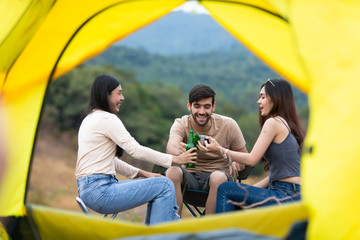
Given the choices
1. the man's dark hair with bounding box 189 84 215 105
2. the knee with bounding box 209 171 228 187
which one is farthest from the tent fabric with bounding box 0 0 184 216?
the knee with bounding box 209 171 228 187

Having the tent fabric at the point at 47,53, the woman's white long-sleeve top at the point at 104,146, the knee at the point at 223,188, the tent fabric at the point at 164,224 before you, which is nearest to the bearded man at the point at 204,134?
the knee at the point at 223,188

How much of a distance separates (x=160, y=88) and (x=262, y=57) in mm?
22210

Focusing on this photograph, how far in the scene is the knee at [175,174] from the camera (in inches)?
146

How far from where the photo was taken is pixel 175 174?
3727 mm

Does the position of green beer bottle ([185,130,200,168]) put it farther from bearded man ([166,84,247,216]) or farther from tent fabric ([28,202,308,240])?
tent fabric ([28,202,308,240])

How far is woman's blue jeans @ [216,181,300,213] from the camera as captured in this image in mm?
3244

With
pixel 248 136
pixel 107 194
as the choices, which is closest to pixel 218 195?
pixel 107 194

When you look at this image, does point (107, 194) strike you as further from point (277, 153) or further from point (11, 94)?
point (277, 153)

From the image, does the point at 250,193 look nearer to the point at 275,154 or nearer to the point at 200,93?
the point at 275,154

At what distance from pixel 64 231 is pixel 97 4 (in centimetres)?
163

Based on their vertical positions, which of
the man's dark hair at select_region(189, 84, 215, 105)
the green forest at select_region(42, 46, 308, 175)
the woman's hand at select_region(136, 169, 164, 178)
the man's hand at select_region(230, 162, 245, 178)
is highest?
the green forest at select_region(42, 46, 308, 175)

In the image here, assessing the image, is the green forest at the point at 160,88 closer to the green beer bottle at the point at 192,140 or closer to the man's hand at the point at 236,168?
the man's hand at the point at 236,168

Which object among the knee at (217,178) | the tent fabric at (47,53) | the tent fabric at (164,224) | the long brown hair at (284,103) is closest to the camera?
the tent fabric at (164,224)

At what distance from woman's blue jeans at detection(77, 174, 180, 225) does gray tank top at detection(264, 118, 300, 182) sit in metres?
0.68
